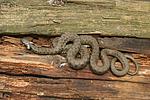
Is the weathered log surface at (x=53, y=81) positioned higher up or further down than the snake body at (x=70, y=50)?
further down

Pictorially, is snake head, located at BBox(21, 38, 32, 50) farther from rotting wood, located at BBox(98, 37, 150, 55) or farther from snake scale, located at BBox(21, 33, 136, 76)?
rotting wood, located at BBox(98, 37, 150, 55)

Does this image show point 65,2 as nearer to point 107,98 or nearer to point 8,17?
point 8,17

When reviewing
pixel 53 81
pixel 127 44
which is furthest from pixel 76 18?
pixel 53 81

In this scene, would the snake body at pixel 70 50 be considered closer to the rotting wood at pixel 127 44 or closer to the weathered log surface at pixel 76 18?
the weathered log surface at pixel 76 18

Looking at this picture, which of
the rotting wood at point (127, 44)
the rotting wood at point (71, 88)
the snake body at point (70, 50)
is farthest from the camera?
the rotting wood at point (127, 44)

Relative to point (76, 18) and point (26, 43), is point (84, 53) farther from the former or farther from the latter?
point (26, 43)

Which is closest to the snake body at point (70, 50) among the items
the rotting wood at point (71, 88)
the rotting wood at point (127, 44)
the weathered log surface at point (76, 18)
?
the weathered log surface at point (76, 18)

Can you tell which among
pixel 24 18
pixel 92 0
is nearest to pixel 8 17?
pixel 24 18
